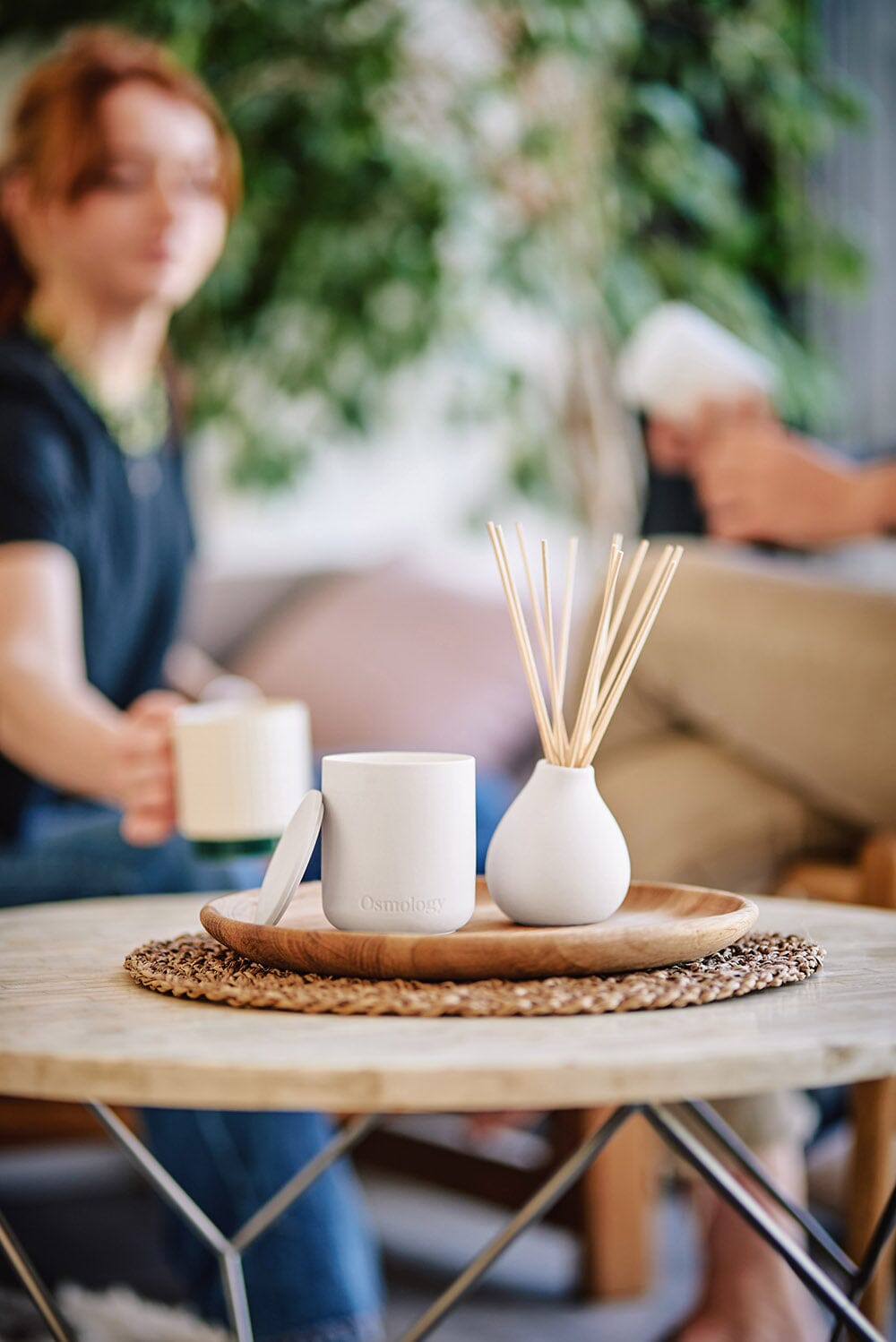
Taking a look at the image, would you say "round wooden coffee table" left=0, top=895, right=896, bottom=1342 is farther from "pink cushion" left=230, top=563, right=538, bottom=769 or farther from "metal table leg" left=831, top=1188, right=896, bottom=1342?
"pink cushion" left=230, top=563, right=538, bottom=769

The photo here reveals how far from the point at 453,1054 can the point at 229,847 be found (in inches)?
19.8

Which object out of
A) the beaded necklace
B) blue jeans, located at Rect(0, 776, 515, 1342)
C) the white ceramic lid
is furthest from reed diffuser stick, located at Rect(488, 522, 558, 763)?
the beaded necklace

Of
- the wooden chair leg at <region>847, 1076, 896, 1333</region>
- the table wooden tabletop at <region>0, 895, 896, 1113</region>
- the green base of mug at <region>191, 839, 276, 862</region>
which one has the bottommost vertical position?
the wooden chair leg at <region>847, 1076, 896, 1333</region>

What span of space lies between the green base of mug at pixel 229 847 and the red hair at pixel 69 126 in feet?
2.74

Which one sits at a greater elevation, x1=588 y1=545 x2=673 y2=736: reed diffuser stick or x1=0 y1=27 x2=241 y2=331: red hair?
x1=0 y1=27 x2=241 y2=331: red hair

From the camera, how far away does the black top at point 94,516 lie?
4.78 ft

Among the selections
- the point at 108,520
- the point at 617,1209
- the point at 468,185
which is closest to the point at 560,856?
the point at 617,1209

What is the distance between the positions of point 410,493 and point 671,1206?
182 cm

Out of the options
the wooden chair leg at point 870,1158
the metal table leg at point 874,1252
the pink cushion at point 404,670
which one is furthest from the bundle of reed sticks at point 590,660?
the pink cushion at point 404,670

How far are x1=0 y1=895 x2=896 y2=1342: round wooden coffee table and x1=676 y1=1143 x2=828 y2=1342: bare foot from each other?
50cm

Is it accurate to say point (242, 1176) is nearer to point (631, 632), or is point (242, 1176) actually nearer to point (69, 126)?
point (631, 632)

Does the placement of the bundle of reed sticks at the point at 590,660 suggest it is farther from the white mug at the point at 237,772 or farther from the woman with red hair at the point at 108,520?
the woman with red hair at the point at 108,520

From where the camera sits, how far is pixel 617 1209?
59.3 inches

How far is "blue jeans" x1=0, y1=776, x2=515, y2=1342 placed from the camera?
1096 mm
